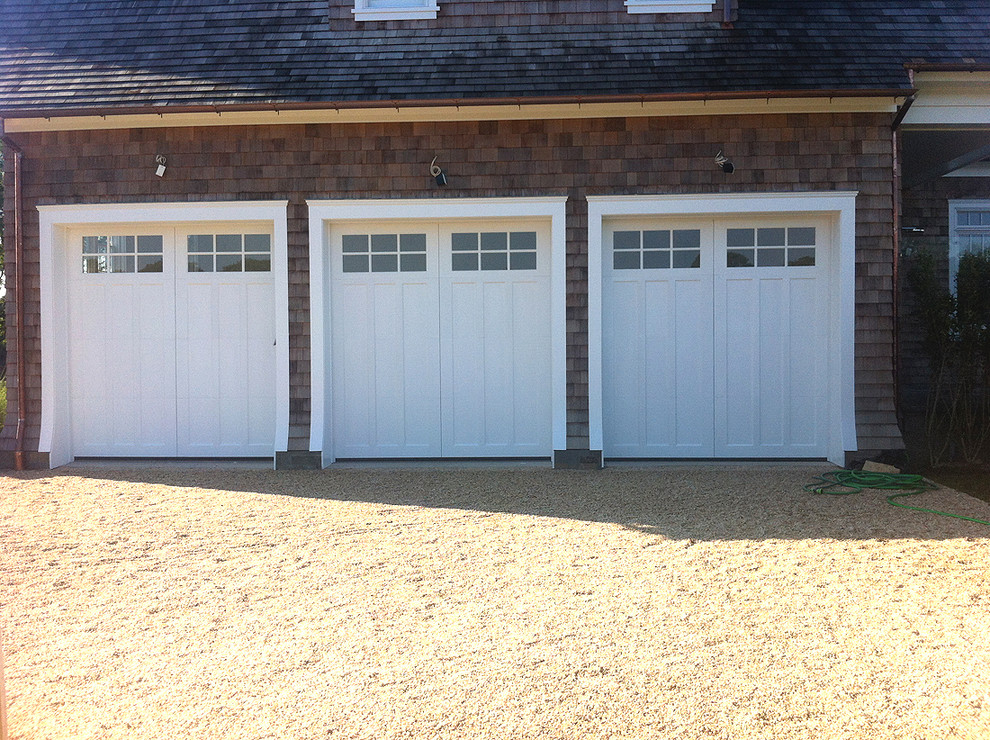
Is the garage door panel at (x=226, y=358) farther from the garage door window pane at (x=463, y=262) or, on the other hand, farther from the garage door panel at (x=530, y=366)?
the garage door panel at (x=530, y=366)

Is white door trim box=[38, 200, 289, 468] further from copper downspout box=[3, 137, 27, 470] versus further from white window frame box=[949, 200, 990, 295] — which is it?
white window frame box=[949, 200, 990, 295]

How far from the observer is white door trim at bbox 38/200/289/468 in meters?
8.02

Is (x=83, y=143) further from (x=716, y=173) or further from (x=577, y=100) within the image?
(x=716, y=173)

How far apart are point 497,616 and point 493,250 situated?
4.82 m

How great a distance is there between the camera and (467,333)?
8195mm

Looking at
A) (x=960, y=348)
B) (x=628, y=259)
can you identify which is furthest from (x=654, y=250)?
(x=960, y=348)

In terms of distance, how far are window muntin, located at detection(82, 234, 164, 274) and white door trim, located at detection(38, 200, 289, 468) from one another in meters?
0.21

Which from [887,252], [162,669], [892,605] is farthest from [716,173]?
[162,669]

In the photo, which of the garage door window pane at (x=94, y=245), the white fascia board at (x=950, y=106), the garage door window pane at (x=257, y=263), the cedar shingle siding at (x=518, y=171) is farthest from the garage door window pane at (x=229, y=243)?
the white fascia board at (x=950, y=106)

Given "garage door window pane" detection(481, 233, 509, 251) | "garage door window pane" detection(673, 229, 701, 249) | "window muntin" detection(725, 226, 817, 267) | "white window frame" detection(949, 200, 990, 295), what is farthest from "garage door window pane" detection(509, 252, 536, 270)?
"white window frame" detection(949, 200, 990, 295)

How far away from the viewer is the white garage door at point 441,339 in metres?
8.16

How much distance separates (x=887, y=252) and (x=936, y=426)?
1.93m

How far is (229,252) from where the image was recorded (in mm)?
8344

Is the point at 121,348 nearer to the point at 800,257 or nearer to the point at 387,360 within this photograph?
the point at 387,360
